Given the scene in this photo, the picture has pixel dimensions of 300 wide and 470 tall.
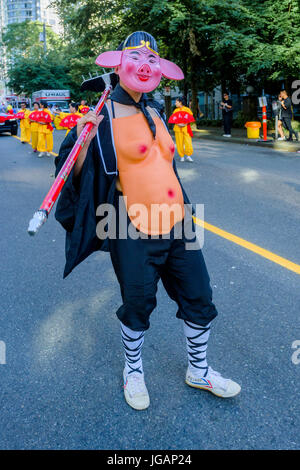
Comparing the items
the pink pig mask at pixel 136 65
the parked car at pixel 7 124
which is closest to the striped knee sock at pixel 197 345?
the pink pig mask at pixel 136 65

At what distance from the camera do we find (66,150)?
238 cm

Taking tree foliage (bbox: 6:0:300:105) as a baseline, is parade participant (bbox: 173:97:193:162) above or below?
below

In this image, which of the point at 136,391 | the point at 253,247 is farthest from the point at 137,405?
the point at 253,247

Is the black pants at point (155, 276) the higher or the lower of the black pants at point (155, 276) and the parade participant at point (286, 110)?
the lower

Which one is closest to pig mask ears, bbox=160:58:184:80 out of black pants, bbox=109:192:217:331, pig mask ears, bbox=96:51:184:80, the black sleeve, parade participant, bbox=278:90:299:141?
pig mask ears, bbox=96:51:184:80

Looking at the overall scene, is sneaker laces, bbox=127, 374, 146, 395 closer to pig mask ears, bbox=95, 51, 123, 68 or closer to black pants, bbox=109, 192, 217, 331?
black pants, bbox=109, 192, 217, 331

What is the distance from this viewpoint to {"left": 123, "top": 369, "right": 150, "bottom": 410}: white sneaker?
98.4 inches

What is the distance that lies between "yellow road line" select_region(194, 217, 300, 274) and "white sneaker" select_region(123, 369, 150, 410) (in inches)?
87.1

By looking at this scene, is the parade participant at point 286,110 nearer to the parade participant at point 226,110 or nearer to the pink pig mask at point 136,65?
the parade participant at point 226,110


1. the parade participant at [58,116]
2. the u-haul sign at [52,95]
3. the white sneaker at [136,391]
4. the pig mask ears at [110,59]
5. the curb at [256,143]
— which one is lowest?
the white sneaker at [136,391]

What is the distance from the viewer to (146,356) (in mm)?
3004

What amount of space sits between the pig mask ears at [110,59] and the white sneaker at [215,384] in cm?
174

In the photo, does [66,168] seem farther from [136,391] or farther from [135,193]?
[136,391]

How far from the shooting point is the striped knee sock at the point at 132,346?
100 inches
